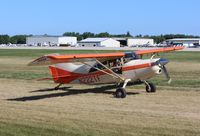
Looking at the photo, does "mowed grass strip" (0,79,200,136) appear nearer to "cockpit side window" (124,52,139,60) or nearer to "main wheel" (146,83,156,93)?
"main wheel" (146,83,156,93)

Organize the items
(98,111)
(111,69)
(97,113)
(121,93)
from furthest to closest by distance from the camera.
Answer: (111,69) → (121,93) → (98,111) → (97,113)

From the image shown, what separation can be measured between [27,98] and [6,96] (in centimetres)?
112

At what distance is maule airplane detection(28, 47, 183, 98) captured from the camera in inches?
660

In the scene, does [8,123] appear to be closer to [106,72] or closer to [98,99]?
[98,99]

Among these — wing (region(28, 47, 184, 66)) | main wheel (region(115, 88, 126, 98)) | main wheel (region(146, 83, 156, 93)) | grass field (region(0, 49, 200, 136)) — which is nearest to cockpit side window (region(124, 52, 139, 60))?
wing (region(28, 47, 184, 66))

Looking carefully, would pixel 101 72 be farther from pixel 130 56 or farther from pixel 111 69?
pixel 130 56

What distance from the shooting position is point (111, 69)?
17609mm

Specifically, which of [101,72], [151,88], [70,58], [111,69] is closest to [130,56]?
[111,69]

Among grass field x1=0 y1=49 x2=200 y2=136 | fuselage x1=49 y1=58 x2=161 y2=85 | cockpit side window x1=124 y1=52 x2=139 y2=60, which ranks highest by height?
cockpit side window x1=124 y1=52 x2=139 y2=60

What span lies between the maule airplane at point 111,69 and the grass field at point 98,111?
1.68 ft

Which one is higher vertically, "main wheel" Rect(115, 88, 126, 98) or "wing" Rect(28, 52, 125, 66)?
"wing" Rect(28, 52, 125, 66)

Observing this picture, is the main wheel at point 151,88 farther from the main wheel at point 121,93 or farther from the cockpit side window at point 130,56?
the main wheel at point 121,93

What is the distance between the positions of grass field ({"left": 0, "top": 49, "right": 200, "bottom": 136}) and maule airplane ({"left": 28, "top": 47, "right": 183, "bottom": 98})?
1.68ft

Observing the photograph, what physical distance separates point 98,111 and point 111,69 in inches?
185
